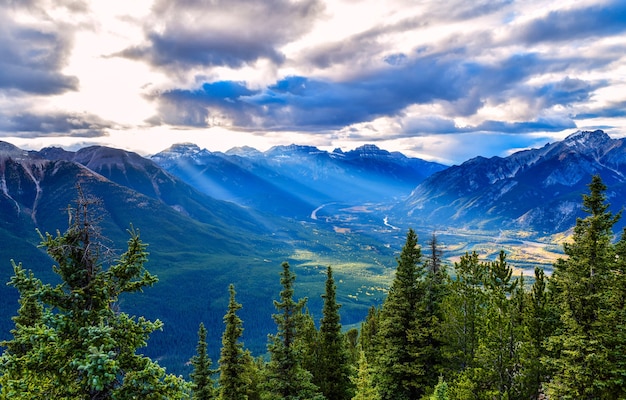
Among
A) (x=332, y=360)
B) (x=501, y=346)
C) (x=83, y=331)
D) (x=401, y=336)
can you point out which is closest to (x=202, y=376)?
(x=332, y=360)

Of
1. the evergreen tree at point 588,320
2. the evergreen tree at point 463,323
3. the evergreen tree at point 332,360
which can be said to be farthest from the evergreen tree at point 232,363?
the evergreen tree at point 588,320

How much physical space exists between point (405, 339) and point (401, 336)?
44cm

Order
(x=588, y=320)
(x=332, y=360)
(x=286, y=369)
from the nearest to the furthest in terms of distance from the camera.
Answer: (x=588, y=320) < (x=286, y=369) < (x=332, y=360)

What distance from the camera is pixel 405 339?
119 feet

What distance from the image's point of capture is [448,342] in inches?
1395

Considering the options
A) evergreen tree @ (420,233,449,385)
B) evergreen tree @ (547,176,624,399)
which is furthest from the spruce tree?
evergreen tree @ (547,176,624,399)

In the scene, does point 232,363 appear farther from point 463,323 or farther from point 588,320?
point 588,320

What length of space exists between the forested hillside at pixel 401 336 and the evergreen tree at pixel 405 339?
128 mm

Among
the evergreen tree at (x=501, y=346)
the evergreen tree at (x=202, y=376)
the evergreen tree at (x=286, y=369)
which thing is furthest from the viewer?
the evergreen tree at (x=202, y=376)

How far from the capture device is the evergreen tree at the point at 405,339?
115 ft

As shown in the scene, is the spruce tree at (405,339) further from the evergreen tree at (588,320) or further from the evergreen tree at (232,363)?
the evergreen tree at (232,363)

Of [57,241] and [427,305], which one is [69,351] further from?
[427,305]

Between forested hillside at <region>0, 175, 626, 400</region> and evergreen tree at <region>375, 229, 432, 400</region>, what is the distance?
13 cm

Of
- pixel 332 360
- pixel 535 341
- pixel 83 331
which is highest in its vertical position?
pixel 83 331
